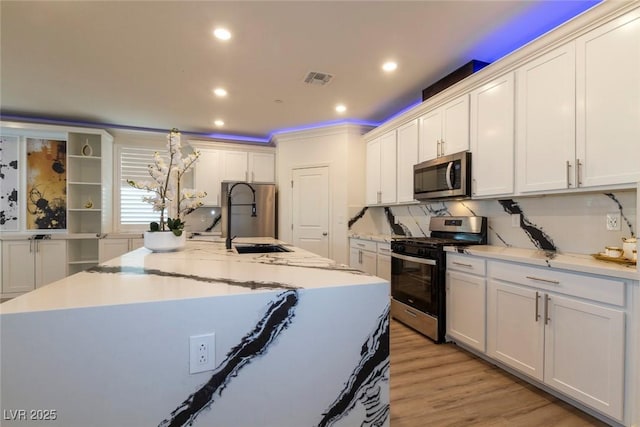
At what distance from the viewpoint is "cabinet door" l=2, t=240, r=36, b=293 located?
4090 millimetres

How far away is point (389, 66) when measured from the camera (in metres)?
2.83

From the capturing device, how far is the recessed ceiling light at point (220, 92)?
3307mm

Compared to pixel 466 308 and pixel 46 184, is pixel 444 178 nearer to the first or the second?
pixel 466 308

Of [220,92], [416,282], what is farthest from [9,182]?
[416,282]

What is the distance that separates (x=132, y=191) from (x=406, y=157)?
442 centimetres

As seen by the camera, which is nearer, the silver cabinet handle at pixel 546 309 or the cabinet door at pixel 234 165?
the silver cabinet handle at pixel 546 309

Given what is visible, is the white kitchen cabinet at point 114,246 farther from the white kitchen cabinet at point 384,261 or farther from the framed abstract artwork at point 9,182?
the white kitchen cabinet at point 384,261

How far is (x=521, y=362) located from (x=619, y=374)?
57cm

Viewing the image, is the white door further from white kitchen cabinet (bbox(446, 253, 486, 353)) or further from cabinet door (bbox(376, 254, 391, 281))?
white kitchen cabinet (bbox(446, 253, 486, 353))

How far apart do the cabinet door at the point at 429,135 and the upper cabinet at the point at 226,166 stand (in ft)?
9.29

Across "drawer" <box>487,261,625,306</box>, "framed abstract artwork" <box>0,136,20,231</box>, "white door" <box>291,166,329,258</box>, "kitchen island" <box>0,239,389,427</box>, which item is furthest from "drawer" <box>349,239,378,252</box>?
"framed abstract artwork" <box>0,136,20,231</box>

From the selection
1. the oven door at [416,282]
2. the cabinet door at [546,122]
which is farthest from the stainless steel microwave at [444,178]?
the oven door at [416,282]

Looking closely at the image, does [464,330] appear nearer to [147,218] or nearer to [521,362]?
[521,362]

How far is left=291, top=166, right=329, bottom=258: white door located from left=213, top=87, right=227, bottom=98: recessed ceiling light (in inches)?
68.5
